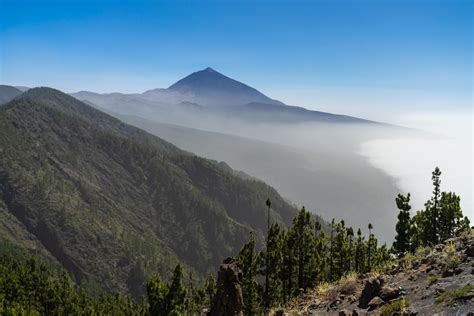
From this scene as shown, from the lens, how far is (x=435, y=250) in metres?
23.4

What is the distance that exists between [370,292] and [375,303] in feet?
4.85

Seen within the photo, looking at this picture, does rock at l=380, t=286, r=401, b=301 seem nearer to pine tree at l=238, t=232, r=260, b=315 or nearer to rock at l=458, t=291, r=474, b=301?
rock at l=458, t=291, r=474, b=301

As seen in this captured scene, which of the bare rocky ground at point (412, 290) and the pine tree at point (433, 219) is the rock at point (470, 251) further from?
the pine tree at point (433, 219)

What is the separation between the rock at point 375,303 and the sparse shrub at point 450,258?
153 inches

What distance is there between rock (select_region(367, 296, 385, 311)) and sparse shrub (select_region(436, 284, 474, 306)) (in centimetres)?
279

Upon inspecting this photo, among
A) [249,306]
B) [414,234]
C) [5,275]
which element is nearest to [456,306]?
[249,306]

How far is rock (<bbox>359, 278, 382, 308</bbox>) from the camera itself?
1891 cm

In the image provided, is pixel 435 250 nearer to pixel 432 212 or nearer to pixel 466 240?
pixel 466 240

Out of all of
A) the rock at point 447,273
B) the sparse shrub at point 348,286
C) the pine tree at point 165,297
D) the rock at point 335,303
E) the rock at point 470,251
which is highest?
the rock at point 470,251

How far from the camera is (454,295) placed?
14.9 m

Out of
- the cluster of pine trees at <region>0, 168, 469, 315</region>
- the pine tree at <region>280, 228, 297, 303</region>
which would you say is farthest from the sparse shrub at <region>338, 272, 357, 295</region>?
the pine tree at <region>280, 228, 297, 303</region>

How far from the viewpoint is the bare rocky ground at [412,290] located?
1507 centimetres

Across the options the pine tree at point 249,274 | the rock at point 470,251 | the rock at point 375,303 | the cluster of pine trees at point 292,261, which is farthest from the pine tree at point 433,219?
the rock at point 375,303

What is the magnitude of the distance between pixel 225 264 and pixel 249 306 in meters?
31.7
